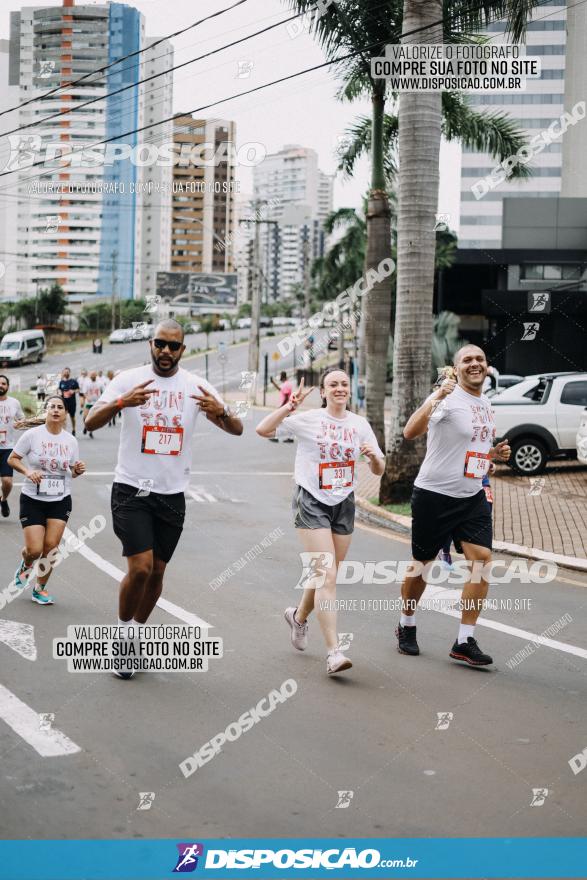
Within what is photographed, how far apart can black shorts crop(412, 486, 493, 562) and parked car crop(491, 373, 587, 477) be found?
457 inches

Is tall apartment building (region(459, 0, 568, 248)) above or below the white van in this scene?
above

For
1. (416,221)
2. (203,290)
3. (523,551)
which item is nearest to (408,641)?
(523,551)

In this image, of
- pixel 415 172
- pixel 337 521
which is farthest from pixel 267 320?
pixel 337 521

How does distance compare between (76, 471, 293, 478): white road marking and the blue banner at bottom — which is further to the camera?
(76, 471, 293, 478): white road marking

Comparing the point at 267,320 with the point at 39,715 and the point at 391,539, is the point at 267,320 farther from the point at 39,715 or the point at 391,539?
the point at 39,715

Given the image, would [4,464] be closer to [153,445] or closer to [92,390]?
[153,445]

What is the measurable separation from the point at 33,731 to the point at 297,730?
1.35 m

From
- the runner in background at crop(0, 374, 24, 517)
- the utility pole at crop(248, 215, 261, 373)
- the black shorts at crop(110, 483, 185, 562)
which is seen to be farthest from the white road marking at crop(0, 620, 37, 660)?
the utility pole at crop(248, 215, 261, 373)

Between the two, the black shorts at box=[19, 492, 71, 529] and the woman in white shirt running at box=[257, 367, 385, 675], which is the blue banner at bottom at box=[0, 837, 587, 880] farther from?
the black shorts at box=[19, 492, 71, 529]

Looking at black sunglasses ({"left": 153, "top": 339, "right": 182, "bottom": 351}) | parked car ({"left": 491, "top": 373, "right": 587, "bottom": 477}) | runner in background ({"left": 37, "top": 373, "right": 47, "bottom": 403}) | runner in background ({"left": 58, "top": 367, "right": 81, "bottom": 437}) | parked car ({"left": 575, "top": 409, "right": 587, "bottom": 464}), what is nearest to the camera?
black sunglasses ({"left": 153, "top": 339, "right": 182, "bottom": 351})

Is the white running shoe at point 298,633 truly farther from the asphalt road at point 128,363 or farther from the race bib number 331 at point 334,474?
the asphalt road at point 128,363

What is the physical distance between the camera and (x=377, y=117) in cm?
2128

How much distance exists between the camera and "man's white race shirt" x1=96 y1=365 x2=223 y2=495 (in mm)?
6141

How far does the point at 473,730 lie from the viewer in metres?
5.43
